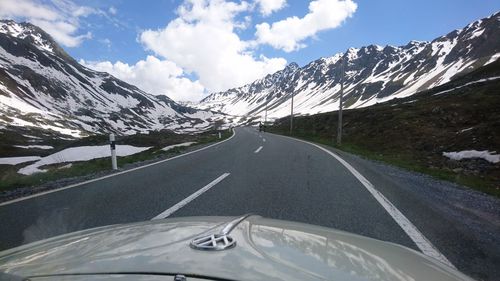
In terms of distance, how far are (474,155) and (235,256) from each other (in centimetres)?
2078

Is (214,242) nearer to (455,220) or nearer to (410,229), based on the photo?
(410,229)

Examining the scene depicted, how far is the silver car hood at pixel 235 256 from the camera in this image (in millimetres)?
1944

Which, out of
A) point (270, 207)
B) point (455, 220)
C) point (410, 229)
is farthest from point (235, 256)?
point (455, 220)

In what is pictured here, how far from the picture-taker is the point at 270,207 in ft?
21.9

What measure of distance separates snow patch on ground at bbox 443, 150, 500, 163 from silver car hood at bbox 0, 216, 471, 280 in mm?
17905

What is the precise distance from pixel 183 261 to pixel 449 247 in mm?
3773

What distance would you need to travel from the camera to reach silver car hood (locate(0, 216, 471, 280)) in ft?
6.38

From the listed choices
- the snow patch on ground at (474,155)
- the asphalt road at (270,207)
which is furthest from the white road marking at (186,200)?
the snow patch on ground at (474,155)

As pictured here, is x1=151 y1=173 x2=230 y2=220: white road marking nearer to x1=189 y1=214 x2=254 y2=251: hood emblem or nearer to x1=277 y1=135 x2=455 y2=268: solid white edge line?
x1=277 y1=135 x2=455 y2=268: solid white edge line

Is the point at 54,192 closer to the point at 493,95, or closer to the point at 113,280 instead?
the point at 113,280

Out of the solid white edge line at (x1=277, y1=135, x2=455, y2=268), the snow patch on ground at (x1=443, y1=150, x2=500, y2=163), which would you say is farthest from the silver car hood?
the snow patch on ground at (x1=443, y1=150, x2=500, y2=163)

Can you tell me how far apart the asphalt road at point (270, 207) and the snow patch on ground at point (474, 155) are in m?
10.3

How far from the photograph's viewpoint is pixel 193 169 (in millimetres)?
11867

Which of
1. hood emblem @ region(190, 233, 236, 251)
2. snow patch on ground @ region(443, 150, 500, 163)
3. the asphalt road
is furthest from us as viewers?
snow patch on ground @ region(443, 150, 500, 163)
